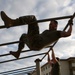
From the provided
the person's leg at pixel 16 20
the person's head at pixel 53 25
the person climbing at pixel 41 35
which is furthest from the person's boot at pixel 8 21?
the person's head at pixel 53 25

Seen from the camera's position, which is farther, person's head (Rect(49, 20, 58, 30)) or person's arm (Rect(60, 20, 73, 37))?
person's head (Rect(49, 20, 58, 30))

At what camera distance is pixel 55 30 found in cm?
584

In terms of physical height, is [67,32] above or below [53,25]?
below

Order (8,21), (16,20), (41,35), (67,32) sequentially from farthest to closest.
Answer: (41,35) → (67,32) → (16,20) → (8,21)

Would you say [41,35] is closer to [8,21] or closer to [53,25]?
[53,25]

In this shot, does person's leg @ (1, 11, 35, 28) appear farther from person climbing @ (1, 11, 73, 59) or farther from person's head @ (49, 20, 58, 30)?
person's head @ (49, 20, 58, 30)

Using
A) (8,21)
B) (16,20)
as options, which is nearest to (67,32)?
(16,20)

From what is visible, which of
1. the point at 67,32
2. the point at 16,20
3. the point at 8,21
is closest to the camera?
the point at 8,21

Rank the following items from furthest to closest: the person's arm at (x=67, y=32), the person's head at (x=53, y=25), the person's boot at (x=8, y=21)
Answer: the person's head at (x=53, y=25) → the person's arm at (x=67, y=32) → the person's boot at (x=8, y=21)

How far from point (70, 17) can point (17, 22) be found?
1054 millimetres

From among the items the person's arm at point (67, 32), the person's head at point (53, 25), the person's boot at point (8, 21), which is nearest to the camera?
the person's boot at point (8, 21)

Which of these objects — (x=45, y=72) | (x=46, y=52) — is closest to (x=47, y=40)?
(x=46, y=52)

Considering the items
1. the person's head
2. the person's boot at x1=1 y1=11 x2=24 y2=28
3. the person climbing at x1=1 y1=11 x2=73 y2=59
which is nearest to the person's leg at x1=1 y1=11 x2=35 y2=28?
the person's boot at x1=1 y1=11 x2=24 y2=28

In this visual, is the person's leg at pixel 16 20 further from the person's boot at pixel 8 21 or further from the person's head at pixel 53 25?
the person's head at pixel 53 25
